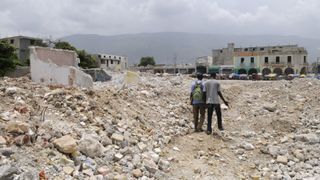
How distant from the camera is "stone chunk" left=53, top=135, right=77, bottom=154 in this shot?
5188 millimetres

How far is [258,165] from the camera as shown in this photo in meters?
6.67

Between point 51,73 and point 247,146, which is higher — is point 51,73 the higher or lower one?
the higher one

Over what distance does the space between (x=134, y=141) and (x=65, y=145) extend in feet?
5.00

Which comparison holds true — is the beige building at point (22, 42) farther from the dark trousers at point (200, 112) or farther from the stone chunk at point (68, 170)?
the stone chunk at point (68, 170)

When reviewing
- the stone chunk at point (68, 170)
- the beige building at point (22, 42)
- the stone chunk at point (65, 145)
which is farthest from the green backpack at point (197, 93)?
the beige building at point (22, 42)

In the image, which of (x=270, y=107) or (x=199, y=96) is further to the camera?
(x=270, y=107)

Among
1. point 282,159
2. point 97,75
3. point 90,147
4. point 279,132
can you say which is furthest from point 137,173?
point 97,75

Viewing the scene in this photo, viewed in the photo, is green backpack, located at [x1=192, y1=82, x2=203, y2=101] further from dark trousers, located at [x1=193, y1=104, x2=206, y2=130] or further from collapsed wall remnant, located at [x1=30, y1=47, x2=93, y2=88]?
collapsed wall remnant, located at [x1=30, y1=47, x2=93, y2=88]

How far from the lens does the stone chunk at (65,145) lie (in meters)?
5.19

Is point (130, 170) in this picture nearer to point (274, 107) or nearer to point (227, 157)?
point (227, 157)

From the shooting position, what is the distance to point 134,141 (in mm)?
6449

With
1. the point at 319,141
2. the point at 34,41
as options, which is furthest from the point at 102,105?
the point at 34,41

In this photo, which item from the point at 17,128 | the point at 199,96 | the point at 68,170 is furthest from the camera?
the point at 199,96

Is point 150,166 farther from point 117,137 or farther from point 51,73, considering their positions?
point 51,73
